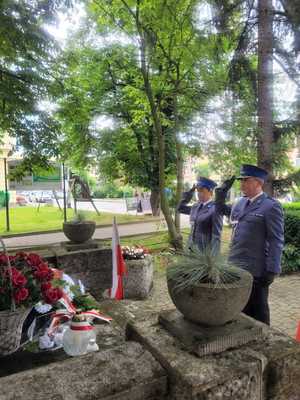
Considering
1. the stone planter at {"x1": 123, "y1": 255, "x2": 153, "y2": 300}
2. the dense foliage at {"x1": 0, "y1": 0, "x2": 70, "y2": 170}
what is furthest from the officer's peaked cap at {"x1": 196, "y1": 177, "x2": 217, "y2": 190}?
the dense foliage at {"x1": 0, "y1": 0, "x2": 70, "y2": 170}

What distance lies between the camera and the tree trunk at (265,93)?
5.60 metres

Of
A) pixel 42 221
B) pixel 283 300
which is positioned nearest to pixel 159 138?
pixel 283 300

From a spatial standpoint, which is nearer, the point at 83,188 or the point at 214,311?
the point at 214,311

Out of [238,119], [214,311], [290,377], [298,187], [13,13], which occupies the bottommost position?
[290,377]

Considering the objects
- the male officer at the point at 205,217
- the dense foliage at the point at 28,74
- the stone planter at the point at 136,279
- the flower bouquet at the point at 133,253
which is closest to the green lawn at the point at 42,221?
the dense foliage at the point at 28,74

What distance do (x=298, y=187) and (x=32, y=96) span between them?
5.26 metres

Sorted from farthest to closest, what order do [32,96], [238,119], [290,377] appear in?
1. [238,119]
2. [32,96]
3. [290,377]

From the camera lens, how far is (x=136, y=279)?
16.5 feet

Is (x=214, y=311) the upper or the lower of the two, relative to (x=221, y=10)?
lower

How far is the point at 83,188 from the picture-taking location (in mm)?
8531

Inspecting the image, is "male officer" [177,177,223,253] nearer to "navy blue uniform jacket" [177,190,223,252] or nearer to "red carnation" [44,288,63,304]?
"navy blue uniform jacket" [177,190,223,252]

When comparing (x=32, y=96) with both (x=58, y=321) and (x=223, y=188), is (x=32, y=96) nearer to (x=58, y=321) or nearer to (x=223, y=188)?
(x=223, y=188)

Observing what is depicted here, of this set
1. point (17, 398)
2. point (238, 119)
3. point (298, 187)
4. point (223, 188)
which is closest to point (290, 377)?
point (17, 398)

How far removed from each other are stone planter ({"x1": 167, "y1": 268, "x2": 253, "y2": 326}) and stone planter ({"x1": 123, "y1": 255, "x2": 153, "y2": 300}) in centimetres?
360
